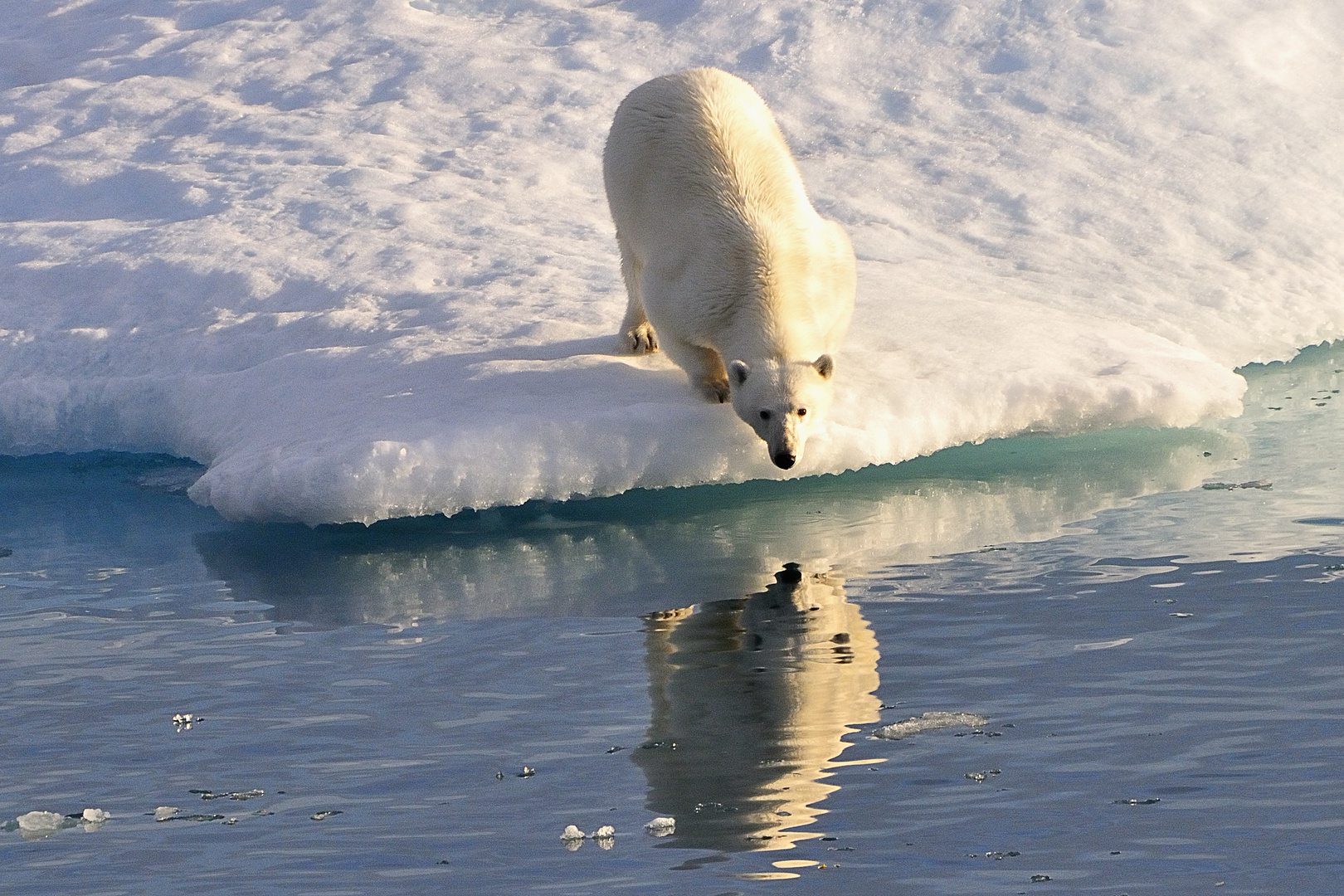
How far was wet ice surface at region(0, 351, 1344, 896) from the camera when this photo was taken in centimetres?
303

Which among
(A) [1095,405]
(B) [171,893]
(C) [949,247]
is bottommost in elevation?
(B) [171,893]

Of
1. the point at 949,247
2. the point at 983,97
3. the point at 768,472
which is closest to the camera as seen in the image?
the point at 768,472

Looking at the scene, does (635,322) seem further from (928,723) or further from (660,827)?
(660,827)

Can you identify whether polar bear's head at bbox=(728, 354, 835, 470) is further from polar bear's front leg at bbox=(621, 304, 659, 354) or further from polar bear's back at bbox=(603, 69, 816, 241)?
polar bear's front leg at bbox=(621, 304, 659, 354)

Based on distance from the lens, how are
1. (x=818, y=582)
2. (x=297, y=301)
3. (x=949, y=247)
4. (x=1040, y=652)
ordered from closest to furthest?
(x=1040, y=652) → (x=818, y=582) → (x=297, y=301) → (x=949, y=247)

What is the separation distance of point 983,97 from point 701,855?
23.8ft

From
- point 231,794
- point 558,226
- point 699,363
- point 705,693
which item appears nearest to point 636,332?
point 699,363

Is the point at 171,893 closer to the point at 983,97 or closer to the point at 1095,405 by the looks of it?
the point at 1095,405

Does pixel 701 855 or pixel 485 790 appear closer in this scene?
pixel 701 855

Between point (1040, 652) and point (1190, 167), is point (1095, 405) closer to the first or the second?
point (1040, 652)

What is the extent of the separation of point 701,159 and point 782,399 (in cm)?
118

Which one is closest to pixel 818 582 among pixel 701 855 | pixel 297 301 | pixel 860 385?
pixel 860 385

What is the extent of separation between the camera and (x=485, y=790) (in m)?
3.37

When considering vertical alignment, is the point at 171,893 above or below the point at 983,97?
below
